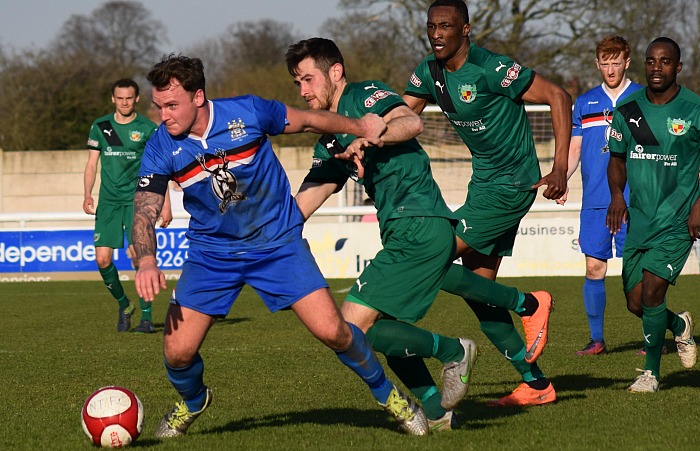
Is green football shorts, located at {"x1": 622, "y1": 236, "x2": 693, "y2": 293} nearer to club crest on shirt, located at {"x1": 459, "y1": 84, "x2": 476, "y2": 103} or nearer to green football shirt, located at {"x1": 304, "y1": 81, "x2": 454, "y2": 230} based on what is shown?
club crest on shirt, located at {"x1": 459, "y1": 84, "x2": 476, "y2": 103}

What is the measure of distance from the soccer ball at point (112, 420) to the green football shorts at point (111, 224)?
6.02 meters

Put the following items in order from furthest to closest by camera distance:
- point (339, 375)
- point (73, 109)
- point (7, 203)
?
point (73, 109) < point (7, 203) < point (339, 375)

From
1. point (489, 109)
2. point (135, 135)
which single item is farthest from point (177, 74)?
point (135, 135)

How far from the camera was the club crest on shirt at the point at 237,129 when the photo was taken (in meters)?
5.24

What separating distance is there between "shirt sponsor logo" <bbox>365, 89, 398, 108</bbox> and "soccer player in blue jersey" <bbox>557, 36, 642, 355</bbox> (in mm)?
3789

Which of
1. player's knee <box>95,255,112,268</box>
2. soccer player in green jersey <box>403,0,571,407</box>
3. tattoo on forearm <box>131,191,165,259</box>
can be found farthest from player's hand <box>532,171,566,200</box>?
player's knee <box>95,255,112,268</box>

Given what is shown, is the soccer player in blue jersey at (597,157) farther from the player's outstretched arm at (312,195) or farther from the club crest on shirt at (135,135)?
the club crest on shirt at (135,135)

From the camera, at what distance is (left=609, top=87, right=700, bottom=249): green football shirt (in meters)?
6.81

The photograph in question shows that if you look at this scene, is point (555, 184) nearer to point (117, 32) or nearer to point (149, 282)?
point (149, 282)

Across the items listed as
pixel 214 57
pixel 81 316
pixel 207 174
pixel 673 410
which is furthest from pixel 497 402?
pixel 214 57

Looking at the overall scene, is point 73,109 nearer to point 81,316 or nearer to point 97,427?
point 81,316

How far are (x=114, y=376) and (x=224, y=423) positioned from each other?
219 centimetres

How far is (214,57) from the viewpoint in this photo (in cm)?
5747

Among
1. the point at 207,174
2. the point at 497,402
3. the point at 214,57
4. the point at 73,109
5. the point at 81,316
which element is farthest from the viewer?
the point at 214,57
